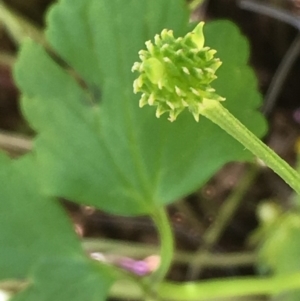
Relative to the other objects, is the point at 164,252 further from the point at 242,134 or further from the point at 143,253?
the point at 242,134

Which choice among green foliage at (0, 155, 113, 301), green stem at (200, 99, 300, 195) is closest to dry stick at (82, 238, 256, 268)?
green foliage at (0, 155, 113, 301)

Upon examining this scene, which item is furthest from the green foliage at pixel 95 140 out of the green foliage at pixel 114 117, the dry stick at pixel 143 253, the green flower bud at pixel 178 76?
the green flower bud at pixel 178 76

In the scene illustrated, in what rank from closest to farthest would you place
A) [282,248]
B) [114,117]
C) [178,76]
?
[178,76]
[114,117]
[282,248]

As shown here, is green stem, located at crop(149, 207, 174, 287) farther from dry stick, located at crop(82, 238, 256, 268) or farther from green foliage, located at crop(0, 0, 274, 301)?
dry stick, located at crop(82, 238, 256, 268)

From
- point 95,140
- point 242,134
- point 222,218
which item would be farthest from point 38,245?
point 242,134

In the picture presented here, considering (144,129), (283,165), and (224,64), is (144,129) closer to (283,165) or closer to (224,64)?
(224,64)
